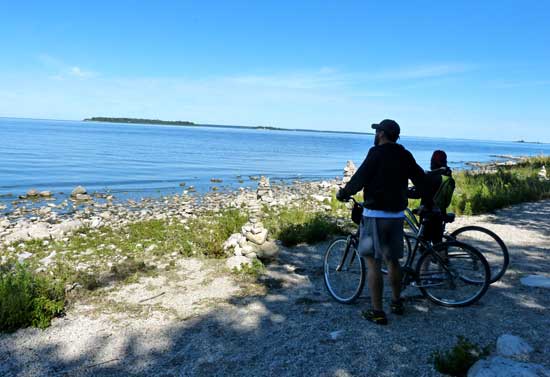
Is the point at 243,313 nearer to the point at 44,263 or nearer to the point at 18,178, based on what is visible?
the point at 44,263

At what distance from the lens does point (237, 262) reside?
736 centimetres

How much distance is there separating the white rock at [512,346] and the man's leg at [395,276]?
4.02 ft

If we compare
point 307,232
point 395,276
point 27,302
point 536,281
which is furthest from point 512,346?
point 27,302

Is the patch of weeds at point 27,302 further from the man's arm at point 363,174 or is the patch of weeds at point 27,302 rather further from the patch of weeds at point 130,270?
the man's arm at point 363,174

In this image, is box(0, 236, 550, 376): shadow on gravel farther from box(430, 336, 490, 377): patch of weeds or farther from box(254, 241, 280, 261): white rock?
box(254, 241, 280, 261): white rock

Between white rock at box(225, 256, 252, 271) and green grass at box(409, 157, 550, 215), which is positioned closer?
white rock at box(225, 256, 252, 271)

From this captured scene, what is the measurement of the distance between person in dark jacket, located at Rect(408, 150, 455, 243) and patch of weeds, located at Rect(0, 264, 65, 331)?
5147 millimetres

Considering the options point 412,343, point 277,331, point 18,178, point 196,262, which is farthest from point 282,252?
point 18,178

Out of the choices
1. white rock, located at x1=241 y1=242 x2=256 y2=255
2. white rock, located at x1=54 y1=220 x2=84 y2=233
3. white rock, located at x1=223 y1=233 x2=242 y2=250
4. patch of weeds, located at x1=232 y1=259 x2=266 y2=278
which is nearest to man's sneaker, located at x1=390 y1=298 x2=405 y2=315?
patch of weeds, located at x1=232 y1=259 x2=266 y2=278

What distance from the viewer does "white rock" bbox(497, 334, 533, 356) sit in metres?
3.94

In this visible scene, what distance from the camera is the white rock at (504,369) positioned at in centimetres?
333

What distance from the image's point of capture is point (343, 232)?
9719 millimetres

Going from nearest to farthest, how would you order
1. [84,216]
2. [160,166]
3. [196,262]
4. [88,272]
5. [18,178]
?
[88,272]
[196,262]
[84,216]
[18,178]
[160,166]

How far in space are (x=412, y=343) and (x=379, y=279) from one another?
0.79m
